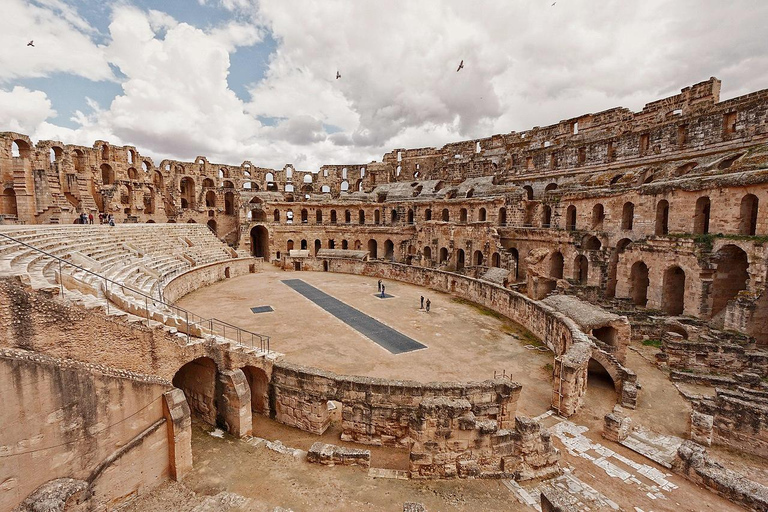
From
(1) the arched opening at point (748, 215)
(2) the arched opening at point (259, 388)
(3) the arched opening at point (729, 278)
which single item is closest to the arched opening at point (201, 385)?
(2) the arched opening at point (259, 388)

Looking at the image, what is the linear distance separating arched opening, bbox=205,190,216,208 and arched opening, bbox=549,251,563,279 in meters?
36.0

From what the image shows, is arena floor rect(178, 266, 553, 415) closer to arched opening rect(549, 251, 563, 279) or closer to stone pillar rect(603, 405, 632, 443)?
stone pillar rect(603, 405, 632, 443)

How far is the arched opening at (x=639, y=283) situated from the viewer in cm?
1933

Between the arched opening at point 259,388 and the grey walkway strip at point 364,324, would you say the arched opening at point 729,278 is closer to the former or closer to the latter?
the grey walkway strip at point 364,324

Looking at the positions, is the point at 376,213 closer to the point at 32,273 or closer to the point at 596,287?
the point at 596,287

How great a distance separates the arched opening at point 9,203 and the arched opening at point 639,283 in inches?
1601

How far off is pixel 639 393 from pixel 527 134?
32.7 m

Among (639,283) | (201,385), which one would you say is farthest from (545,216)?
(201,385)

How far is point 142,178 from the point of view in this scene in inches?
1359

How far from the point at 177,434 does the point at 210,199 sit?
3795 cm

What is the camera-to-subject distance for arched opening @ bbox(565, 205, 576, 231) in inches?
977

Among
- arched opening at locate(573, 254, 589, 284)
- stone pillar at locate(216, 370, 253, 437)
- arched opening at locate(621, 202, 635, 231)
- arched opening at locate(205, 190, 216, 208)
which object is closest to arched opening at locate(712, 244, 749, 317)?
arched opening at locate(621, 202, 635, 231)

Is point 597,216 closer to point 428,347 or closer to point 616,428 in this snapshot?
point 428,347

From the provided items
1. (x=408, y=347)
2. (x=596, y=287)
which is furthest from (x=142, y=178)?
(x=596, y=287)
